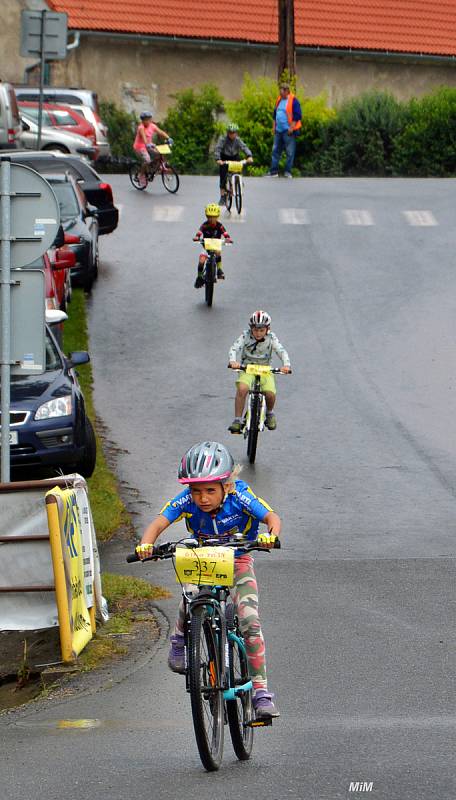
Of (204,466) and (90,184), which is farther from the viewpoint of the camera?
(90,184)

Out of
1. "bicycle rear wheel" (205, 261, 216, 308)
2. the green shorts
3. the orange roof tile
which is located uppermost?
the orange roof tile

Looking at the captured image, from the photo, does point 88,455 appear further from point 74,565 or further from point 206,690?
point 206,690

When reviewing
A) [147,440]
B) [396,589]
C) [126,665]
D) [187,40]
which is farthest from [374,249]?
[187,40]

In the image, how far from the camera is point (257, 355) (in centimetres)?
1606

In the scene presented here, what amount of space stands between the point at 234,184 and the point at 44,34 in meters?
5.71

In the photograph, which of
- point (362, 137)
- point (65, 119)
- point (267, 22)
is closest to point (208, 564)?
point (65, 119)

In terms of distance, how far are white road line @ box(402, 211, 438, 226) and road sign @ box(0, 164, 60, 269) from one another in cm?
2114

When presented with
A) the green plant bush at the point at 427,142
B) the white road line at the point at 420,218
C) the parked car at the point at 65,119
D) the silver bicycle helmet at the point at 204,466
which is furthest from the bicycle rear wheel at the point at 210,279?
the green plant bush at the point at 427,142

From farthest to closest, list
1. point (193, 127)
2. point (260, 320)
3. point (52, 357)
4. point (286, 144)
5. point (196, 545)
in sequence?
point (193, 127), point (286, 144), point (260, 320), point (52, 357), point (196, 545)

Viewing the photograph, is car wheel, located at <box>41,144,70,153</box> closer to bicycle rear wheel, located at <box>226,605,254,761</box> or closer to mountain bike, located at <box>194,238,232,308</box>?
mountain bike, located at <box>194,238,232,308</box>

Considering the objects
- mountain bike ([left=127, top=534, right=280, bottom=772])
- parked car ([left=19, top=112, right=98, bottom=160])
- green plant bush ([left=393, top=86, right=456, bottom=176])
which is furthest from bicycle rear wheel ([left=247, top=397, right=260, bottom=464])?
green plant bush ([left=393, top=86, right=456, bottom=176])

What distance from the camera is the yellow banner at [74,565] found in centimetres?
930

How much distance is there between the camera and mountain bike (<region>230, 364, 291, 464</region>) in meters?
15.8

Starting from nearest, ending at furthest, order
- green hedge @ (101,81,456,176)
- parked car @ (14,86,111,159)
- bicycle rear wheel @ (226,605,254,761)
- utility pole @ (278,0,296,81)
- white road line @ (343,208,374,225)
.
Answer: bicycle rear wheel @ (226,605,254,761)
white road line @ (343,208,374,225)
parked car @ (14,86,111,159)
green hedge @ (101,81,456,176)
utility pole @ (278,0,296,81)
